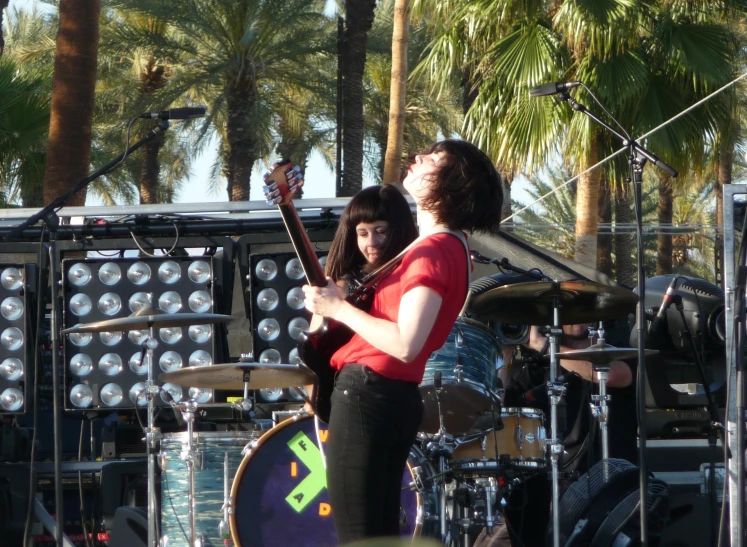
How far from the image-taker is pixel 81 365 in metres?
6.55

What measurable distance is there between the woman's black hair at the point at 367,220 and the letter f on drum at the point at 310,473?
1865 millimetres

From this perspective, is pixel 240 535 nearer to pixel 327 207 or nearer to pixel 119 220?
pixel 327 207

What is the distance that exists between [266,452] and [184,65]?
1362cm

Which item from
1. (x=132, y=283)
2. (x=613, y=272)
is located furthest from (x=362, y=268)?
(x=613, y=272)

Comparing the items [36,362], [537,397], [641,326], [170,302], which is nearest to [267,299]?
[170,302]

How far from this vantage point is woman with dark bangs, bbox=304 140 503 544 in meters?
2.82

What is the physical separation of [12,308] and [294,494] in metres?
2.67

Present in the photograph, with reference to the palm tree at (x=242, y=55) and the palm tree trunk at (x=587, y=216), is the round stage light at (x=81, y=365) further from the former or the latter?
the palm tree at (x=242, y=55)

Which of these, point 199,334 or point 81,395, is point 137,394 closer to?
point 81,395

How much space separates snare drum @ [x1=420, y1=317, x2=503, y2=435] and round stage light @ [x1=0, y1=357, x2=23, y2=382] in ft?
9.40

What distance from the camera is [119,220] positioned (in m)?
6.95

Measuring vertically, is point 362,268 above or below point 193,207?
below

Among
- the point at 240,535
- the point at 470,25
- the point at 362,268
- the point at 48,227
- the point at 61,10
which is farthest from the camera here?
the point at 470,25

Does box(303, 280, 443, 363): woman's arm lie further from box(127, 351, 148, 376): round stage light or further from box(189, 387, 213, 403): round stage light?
box(127, 351, 148, 376): round stage light
